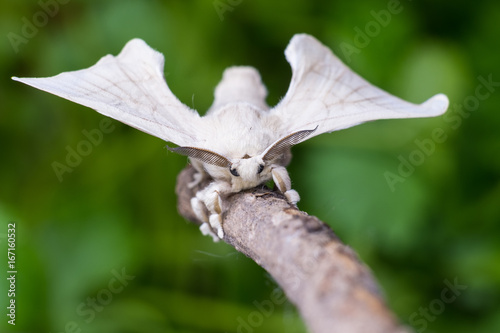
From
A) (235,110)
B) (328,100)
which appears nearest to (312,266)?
(235,110)

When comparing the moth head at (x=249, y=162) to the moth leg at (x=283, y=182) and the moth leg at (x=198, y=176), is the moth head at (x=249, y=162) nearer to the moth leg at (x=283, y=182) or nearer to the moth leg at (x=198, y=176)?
the moth leg at (x=283, y=182)

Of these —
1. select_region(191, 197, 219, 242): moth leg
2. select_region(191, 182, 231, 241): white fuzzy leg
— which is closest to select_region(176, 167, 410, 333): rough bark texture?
select_region(191, 182, 231, 241): white fuzzy leg

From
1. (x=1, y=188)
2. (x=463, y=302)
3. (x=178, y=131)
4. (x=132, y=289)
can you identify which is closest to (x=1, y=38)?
(x=1, y=188)

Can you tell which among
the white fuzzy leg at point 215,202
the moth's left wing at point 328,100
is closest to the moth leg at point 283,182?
the white fuzzy leg at point 215,202

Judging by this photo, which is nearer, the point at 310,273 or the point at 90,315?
the point at 310,273

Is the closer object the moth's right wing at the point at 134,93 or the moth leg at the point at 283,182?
the moth leg at the point at 283,182

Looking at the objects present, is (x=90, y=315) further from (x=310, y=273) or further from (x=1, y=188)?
(x=310, y=273)

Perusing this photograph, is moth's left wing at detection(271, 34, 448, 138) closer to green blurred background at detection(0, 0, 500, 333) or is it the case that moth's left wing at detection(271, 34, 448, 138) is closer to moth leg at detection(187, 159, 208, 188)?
moth leg at detection(187, 159, 208, 188)

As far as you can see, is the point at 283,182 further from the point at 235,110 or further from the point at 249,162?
the point at 235,110
